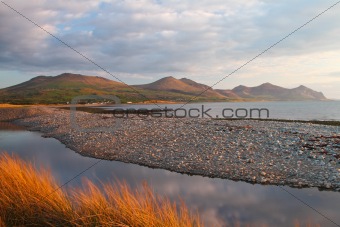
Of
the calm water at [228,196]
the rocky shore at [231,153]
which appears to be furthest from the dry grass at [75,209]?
the rocky shore at [231,153]

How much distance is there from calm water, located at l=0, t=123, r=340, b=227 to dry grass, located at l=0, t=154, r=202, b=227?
11.1ft

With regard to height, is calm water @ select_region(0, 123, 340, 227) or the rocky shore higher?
the rocky shore

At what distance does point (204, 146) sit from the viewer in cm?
2098

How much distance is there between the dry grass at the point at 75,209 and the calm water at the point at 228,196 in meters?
3.39

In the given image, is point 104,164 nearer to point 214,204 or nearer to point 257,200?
point 214,204

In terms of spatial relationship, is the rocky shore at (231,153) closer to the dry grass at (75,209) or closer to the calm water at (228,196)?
the calm water at (228,196)

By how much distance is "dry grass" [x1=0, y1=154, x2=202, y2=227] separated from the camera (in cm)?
667

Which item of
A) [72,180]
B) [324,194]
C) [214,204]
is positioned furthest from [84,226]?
[324,194]

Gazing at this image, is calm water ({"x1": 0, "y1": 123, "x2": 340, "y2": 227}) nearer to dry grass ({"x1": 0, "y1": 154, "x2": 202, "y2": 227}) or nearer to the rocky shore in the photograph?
the rocky shore

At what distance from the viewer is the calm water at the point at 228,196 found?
403 inches

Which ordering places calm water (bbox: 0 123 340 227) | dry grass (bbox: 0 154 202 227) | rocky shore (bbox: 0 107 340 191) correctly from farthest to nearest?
1. rocky shore (bbox: 0 107 340 191)
2. calm water (bbox: 0 123 340 227)
3. dry grass (bbox: 0 154 202 227)

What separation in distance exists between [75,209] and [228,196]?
6926 mm

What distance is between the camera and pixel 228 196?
40.6 feet

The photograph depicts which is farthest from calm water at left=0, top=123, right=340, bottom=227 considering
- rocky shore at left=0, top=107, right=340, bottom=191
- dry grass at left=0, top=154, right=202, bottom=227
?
dry grass at left=0, top=154, right=202, bottom=227
